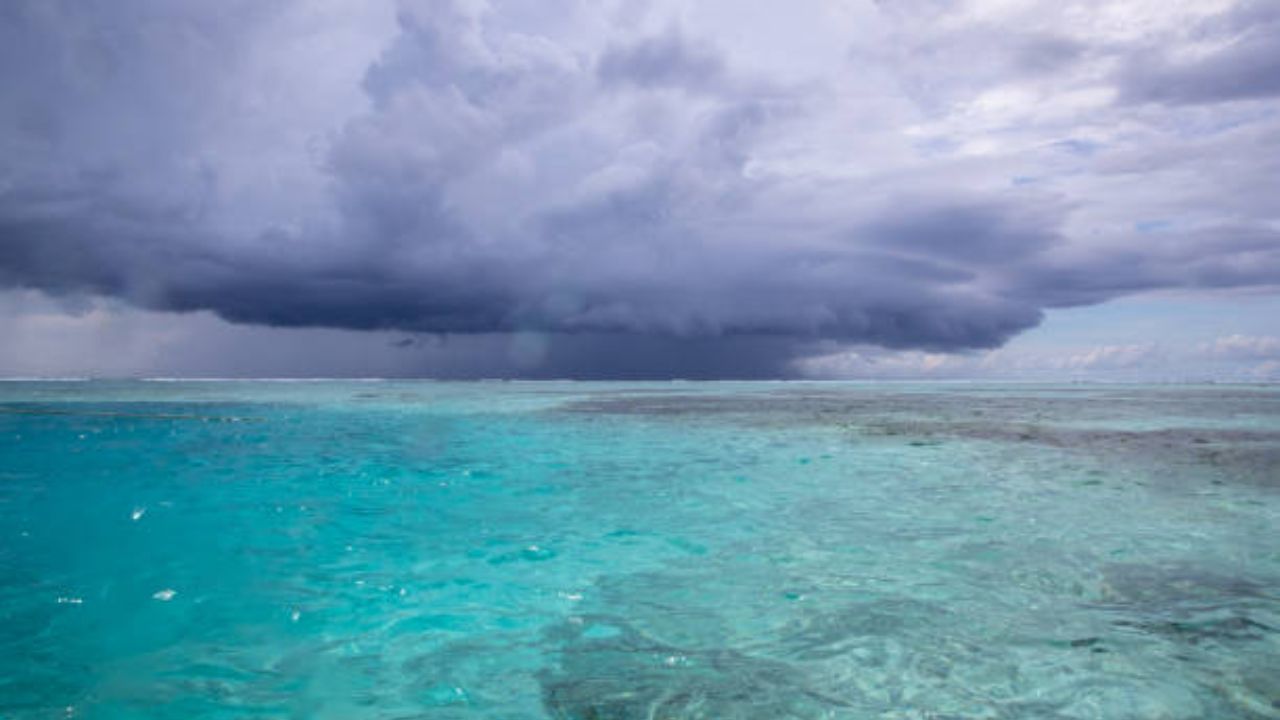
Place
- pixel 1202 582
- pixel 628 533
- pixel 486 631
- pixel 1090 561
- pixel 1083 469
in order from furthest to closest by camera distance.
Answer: pixel 1083 469 < pixel 628 533 < pixel 1090 561 < pixel 1202 582 < pixel 486 631

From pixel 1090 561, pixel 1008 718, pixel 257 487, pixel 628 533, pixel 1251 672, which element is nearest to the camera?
pixel 1008 718

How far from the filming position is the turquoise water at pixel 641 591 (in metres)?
5.59

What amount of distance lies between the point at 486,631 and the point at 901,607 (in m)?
4.50

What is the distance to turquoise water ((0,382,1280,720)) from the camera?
5586 mm

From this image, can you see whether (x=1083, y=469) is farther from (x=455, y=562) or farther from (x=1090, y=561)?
(x=455, y=562)

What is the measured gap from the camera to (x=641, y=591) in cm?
841

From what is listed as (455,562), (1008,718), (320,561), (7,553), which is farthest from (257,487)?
(1008,718)

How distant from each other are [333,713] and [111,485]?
14575mm

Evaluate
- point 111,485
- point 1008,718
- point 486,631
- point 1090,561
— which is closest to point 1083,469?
point 1090,561

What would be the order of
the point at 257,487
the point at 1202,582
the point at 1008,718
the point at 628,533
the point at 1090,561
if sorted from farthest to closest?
the point at 257,487 → the point at 628,533 → the point at 1090,561 → the point at 1202,582 → the point at 1008,718

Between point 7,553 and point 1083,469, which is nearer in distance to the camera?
point 7,553

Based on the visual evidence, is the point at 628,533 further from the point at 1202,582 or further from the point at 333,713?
the point at 1202,582

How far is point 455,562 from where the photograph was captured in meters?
9.77

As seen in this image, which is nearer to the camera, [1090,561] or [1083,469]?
[1090,561]
